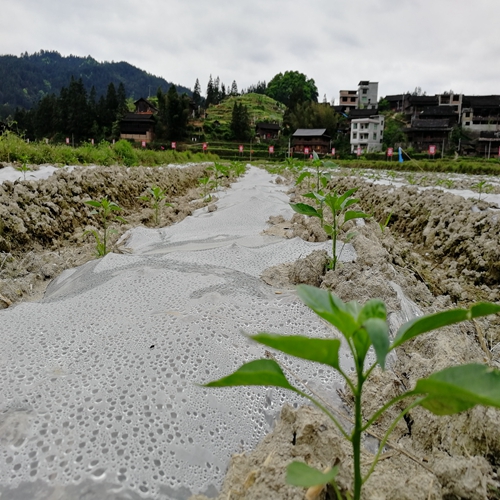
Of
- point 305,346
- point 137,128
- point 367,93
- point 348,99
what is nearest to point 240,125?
point 137,128

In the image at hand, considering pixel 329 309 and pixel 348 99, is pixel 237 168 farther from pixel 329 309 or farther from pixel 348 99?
pixel 348 99

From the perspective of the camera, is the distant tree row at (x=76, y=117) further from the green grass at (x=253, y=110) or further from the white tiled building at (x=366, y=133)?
the white tiled building at (x=366, y=133)

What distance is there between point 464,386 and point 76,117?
39.0m

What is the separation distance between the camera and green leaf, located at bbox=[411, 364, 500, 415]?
43cm

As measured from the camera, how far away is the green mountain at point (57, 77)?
11719cm

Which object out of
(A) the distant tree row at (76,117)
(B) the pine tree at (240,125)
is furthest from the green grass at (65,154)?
(B) the pine tree at (240,125)

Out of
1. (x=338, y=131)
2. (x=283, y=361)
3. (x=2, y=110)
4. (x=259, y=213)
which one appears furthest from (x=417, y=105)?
(x=2, y=110)

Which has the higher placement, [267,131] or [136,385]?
[267,131]

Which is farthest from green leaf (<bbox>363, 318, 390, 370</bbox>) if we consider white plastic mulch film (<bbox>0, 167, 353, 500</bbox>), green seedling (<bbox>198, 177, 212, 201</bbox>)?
green seedling (<bbox>198, 177, 212, 201</bbox>)

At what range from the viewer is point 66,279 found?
7.92 ft

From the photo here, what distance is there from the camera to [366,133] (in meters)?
36.4

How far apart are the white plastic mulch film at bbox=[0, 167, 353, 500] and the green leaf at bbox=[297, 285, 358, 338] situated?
1.82 feet

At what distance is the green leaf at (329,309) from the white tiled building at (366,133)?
37.6 metres

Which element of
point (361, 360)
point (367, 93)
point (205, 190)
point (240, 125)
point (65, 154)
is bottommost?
point (205, 190)
